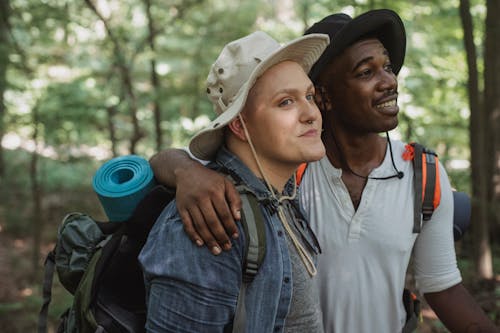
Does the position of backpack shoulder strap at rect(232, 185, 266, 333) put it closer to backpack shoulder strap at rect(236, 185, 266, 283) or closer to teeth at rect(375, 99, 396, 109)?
backpack shoulder strap at rect(236, 185, 266, 283)

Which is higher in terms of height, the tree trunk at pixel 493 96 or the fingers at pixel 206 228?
the tree trunk at pixel 493 96

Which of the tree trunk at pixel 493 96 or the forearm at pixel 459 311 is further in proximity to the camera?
the tree trunk at pixel 493 96

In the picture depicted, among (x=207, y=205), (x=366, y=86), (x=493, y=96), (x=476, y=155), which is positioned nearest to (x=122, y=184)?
(x=207, y=205)

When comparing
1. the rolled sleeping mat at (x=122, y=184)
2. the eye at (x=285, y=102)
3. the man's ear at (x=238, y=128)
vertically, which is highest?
the eye at (x=285, y=102)

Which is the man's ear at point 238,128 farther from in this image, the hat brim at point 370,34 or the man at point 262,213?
the hat brim at point 370,34

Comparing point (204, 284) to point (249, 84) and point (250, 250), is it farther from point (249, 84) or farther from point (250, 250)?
point (249, 84)

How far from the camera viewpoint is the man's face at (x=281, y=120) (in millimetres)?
2025

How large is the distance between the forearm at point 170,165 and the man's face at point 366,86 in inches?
35.9

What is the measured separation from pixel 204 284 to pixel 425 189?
1299 mm

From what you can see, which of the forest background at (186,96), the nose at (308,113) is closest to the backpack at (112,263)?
the nose at (308,113)

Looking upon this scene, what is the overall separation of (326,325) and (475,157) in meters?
4.11

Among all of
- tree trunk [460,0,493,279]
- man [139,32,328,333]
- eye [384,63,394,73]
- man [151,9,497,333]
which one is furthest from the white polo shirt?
tree trunk [460,0,493,279]

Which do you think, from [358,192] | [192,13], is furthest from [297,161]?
[192,13]

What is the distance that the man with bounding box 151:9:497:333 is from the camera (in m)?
2.47
